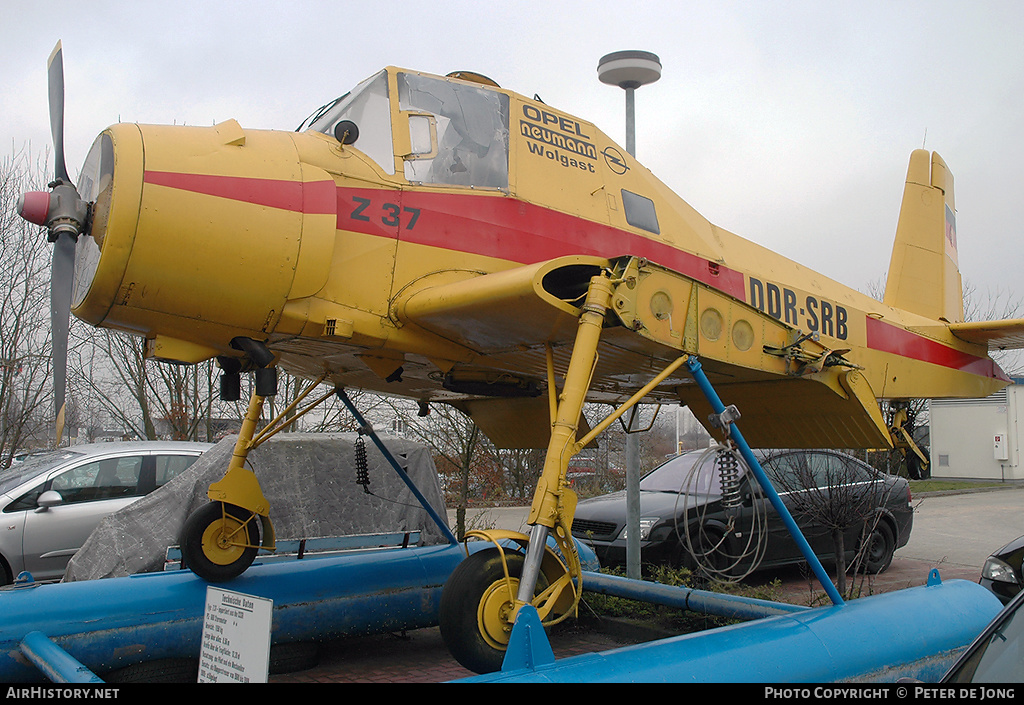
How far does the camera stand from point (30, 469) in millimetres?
9367

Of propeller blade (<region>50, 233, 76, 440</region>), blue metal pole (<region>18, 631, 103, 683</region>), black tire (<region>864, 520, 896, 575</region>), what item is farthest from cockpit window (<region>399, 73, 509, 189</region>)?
black tire (<region>864, 520, 896, 575</region>)

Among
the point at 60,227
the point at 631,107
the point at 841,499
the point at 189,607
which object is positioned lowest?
the point at 189,607

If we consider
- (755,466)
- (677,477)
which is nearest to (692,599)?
(755,466)

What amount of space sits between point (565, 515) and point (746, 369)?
1.90m

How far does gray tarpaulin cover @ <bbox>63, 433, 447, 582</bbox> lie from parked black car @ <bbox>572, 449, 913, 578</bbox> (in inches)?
93.5

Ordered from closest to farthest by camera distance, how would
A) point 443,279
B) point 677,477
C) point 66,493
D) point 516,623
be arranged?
point 516,623 < point 443,279 < point 66,493 < point 677,477

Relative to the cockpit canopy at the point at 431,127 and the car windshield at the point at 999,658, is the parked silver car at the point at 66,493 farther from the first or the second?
the car windshield at the point at 999,658

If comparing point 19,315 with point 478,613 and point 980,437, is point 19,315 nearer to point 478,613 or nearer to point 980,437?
point 478,613

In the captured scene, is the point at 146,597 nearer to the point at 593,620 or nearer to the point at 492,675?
the point at 492,675

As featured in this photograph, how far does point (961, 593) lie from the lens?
5.63m

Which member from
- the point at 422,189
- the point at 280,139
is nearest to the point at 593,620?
the point at 422,189

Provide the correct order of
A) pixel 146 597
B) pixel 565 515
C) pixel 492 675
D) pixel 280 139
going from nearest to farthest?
pixel 492 675
pixel 565 515
pixel 280 139
pixel 146 597

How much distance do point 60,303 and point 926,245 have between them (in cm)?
907

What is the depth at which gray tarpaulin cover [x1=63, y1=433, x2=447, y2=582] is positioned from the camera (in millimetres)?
7062
